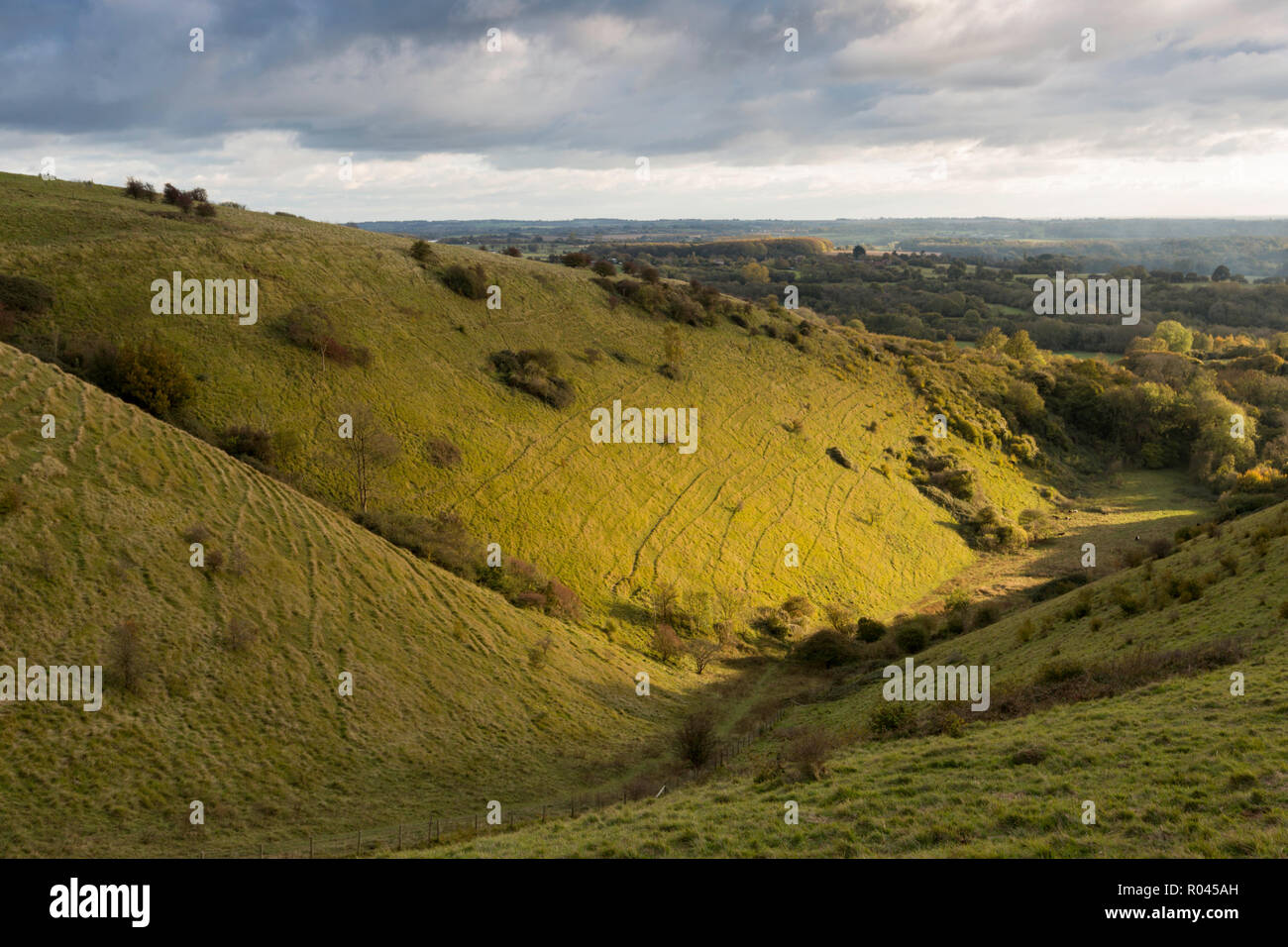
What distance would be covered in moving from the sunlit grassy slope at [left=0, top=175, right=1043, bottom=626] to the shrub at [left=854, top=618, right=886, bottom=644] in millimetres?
4586

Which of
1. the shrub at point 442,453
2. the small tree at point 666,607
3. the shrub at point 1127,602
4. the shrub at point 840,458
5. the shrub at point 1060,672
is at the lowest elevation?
the small tree at point 666,607

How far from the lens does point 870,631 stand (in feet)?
140

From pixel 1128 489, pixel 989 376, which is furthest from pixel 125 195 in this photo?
pixel 1128 489

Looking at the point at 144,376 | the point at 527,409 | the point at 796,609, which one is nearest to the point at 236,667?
the point at 144,376

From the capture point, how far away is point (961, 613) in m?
43.6

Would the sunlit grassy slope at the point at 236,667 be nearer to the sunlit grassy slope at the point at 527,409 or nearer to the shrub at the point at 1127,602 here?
the sunlit grassy slope at the point at 527,409

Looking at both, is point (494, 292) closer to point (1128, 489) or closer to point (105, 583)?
point (105, 583)

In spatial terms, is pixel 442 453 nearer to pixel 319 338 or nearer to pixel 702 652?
pixel 319 338

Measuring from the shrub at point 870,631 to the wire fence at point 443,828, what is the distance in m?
19.9

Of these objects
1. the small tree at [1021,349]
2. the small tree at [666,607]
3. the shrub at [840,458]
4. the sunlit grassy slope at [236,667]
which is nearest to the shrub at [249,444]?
the sunlit grassy slope at [236,667]

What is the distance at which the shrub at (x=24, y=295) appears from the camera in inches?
1526

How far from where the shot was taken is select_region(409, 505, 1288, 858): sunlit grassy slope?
40.1 feet

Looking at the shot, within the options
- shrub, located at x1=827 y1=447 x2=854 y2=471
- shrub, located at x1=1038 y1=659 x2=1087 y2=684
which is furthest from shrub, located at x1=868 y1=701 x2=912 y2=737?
shrub, located at x1=827 y1=447 x2=854 y2=471
